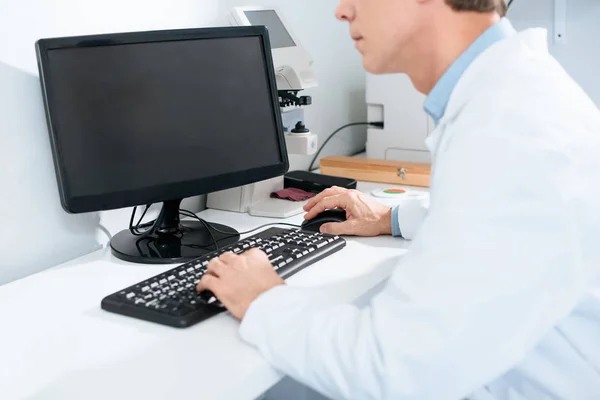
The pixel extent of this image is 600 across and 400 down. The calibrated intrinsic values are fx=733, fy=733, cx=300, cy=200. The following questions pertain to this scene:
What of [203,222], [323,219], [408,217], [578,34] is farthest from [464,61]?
[578,34]

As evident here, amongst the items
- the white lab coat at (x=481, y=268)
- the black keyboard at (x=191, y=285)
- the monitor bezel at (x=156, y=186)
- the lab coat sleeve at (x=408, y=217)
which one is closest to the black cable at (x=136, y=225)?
the monitor bezel at (x=156, y=186)

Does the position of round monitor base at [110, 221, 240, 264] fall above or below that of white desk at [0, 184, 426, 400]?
above

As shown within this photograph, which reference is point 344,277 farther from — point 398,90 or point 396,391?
point 398,90

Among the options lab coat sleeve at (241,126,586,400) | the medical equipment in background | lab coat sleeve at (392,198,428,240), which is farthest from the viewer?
the medical equipment in background

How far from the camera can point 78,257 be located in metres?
1.38

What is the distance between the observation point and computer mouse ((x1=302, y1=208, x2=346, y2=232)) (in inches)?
57.5

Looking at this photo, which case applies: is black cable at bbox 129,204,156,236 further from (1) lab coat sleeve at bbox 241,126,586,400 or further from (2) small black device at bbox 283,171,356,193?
(1) lab coat sleeve at bbox 241,126,586,400

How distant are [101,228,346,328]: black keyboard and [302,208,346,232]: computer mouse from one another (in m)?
0.13

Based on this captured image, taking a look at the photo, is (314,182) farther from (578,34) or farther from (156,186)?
(578,34)

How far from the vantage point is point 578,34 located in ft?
7.22

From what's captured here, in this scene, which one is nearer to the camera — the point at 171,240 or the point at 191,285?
the point at 191,285

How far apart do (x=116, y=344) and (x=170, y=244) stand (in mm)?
412

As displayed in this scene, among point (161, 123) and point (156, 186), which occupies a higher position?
point (161, 123)

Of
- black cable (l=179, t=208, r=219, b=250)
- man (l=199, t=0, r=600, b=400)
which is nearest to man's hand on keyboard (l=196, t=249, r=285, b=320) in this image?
man (l=199, t=0, r=600, b=400)
